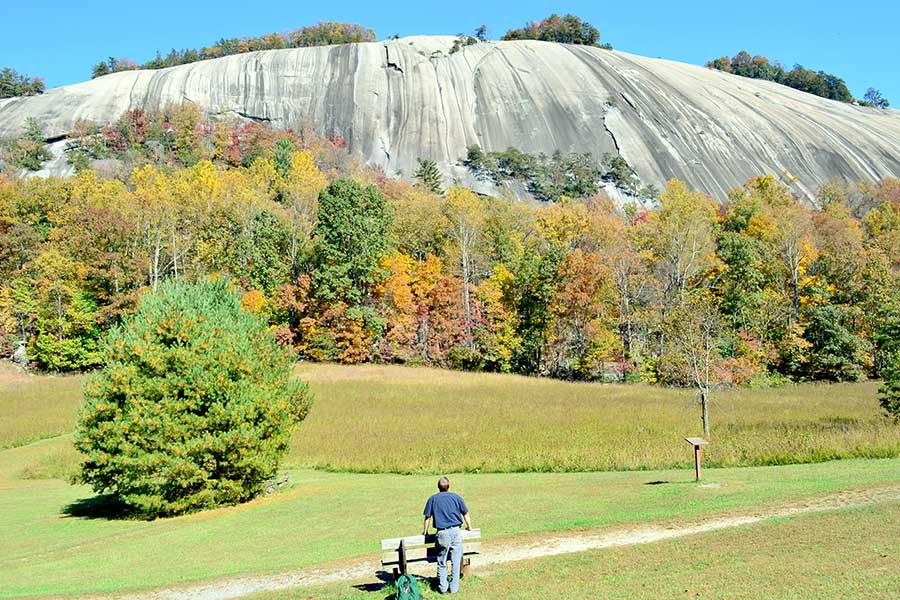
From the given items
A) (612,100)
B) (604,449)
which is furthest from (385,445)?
(612,100)

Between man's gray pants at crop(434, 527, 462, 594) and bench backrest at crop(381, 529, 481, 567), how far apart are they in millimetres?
270

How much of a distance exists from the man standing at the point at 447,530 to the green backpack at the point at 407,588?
1.98 ft

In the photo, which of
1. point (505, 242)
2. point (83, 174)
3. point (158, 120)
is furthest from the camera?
point (158, 120)

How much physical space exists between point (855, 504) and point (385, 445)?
19821 mm

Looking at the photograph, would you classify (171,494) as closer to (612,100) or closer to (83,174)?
(83,174)

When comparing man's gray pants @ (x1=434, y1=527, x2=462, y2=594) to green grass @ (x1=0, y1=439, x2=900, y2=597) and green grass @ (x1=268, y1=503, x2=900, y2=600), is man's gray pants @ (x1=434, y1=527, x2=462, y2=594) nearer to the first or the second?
green grass @ (x1=268, y1=503, x2=900, y2=600)

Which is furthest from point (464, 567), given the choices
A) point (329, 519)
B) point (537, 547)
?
point (329, 519)

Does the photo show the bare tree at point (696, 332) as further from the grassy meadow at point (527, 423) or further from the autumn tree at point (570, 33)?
the autumn tree at point (570, 33)

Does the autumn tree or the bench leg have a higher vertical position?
the autumn tree

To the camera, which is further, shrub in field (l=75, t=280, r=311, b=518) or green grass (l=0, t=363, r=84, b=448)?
green grass (l=0, t=363, r=84, b=448)

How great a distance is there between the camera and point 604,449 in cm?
2703

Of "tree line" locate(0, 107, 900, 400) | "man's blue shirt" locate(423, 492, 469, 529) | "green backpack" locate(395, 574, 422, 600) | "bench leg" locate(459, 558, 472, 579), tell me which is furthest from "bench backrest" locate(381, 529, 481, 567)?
"tree line" locate(0, 107, 900, 400)

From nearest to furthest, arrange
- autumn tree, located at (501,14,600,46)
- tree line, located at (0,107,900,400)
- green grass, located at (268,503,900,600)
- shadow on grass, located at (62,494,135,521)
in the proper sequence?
green grass, located at (268,503,900,600), shadow on grass, located at (62,494,135,521), tree line, located at (0,107,900,400), autumn tree, located at (501,14,600,46)

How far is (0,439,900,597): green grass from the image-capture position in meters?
14.9
